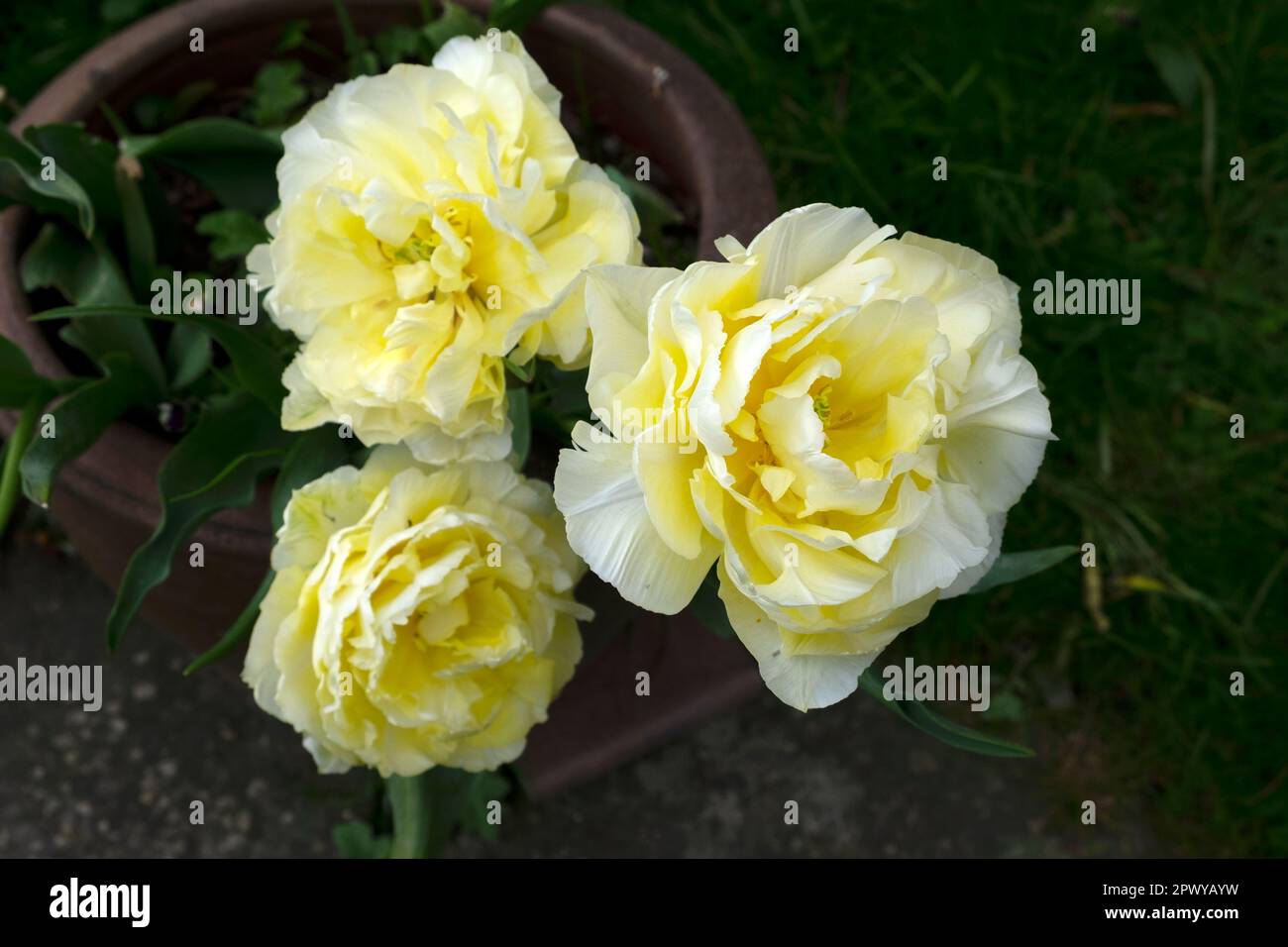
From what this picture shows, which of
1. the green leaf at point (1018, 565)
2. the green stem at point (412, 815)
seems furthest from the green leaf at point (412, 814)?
the green leaf at point (1018, 565)

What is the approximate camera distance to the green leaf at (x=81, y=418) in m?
0.73

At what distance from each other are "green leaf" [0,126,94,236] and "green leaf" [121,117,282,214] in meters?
0.06

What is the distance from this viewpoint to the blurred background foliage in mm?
1299

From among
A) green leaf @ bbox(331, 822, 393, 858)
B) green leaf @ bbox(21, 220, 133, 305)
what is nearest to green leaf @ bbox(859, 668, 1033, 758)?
green leaf @ bbox(331, 822, 393, 858)

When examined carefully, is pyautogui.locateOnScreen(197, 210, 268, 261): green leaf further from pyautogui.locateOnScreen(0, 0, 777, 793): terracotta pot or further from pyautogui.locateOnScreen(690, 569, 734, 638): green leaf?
pyautogui.locateOnScreen(690, 569, 734, 638): green leaf

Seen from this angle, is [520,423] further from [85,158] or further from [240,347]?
[85,158]

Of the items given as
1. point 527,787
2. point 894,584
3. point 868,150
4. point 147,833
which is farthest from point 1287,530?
point 147,833

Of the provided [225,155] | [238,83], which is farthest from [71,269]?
[238,83]

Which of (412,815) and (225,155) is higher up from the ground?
(225,155)

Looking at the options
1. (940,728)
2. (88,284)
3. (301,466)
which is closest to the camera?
(940,728)

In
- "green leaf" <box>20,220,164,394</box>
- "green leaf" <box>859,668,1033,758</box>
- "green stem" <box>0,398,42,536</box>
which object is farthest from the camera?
"green leaf" <box>20,220,164,394</box>

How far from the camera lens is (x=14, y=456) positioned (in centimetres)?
77

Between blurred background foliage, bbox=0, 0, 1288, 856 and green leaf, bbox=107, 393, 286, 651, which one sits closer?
green leaf, bbox=107, 393, 286, 651

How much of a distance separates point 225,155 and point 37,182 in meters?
0.15
